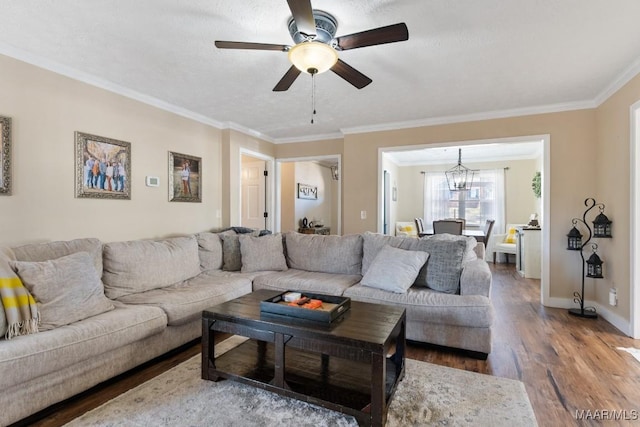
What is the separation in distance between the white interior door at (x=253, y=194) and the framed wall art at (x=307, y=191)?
1.33 meters

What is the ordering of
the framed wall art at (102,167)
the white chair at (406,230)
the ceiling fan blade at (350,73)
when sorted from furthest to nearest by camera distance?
the white chair at (406,230), the framed wall art at (102,167), the ceiling fan blade at (350,73)

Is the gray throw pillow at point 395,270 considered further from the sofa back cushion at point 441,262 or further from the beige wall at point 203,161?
the beige wall at point 203,161

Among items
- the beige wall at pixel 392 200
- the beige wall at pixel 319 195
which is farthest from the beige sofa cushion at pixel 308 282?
the beige wall at pixel 392 200

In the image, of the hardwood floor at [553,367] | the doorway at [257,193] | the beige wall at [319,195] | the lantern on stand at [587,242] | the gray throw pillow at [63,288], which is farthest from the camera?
the beige wall at [319,195]

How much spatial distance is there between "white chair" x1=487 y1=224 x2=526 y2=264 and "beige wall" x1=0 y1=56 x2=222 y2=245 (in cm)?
625

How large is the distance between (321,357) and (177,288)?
1.56m

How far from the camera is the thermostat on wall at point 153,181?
3.58 meters

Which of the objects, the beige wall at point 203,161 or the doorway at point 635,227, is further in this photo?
the doorway at point 635,227

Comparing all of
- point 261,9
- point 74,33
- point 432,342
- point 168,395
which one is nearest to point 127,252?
point 168,395

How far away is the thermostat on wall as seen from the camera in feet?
11.7

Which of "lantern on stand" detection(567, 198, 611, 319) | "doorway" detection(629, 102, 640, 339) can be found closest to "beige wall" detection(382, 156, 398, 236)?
"lantern on stand" detection(567, 198, 611, 319)

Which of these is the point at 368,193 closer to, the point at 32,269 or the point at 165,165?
the point at 165,165

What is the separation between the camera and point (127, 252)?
2740 millimetres

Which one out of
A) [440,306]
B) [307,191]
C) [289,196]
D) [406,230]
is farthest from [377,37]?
[406,230]
